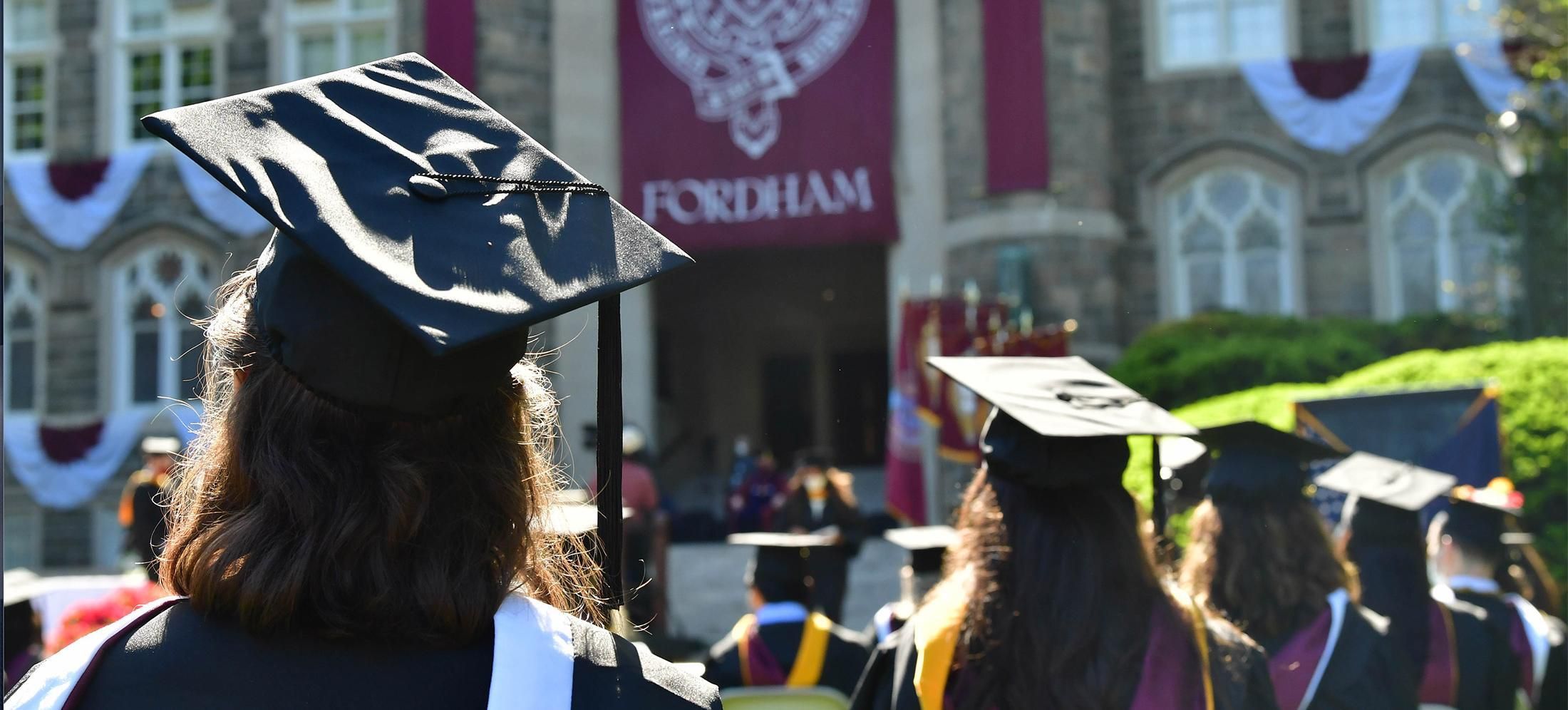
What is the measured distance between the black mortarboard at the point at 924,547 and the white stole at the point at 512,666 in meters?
3.25

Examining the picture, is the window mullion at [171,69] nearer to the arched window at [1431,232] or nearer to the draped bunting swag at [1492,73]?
the arched window at [1431,232]

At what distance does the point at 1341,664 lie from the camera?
9.07 ft

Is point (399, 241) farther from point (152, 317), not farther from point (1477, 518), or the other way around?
point (152, 317)

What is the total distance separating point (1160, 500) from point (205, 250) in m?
16.8

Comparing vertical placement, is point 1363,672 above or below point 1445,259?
below

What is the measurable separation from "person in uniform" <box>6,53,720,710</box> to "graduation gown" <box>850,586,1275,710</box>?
100 cm

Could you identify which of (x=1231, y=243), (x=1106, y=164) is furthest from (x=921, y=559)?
(x=1231, y=243)

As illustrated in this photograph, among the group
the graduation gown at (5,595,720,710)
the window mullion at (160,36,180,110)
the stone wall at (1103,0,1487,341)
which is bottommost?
the graduation gown at (5,595,720,710)

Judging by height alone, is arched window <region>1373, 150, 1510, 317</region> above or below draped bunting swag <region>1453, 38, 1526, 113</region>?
below

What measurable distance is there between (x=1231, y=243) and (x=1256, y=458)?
12.5 meters

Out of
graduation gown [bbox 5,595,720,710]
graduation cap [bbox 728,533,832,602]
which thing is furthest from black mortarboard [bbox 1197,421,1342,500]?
graduation gown [bbox 5,595,720,710]

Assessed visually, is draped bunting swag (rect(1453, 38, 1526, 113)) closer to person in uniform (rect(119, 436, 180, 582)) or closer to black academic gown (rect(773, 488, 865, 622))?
black academic gown (rect(773, 488, 865, 622))

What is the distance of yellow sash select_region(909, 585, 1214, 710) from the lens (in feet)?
7.13

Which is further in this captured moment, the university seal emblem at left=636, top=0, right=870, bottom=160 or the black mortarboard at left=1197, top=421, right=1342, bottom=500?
the university seal emblem at left=636, top=0, right=870, bottom=160
